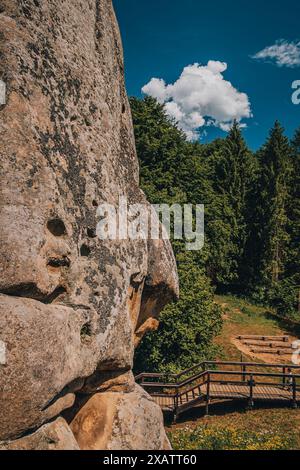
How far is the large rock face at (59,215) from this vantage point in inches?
177

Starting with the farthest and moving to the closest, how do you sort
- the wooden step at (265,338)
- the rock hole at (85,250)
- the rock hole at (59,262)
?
1. the wooden step at (265,338)
2. the rock hole at (85,250)
3. the rock hole at (59,262)

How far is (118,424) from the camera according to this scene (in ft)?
20.4

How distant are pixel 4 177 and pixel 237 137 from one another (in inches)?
1330

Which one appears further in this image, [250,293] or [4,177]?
[250,293]

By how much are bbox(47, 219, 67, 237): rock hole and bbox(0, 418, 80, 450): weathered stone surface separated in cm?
253

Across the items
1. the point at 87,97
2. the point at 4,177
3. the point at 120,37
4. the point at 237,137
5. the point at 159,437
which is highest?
the point at 237,137

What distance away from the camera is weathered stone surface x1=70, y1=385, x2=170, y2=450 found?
605cm

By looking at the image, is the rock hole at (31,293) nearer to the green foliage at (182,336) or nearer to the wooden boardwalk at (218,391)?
the wooden boardwalk at (218,391)

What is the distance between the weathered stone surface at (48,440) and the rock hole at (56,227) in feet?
8.29

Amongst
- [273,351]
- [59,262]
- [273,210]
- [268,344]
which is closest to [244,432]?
[59,262]

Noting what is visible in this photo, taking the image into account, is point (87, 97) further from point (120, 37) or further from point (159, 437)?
point (159, 437)

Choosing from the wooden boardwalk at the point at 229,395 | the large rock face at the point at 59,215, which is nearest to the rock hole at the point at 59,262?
the large rock face at the point at 59,215

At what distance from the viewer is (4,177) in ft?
15.3
